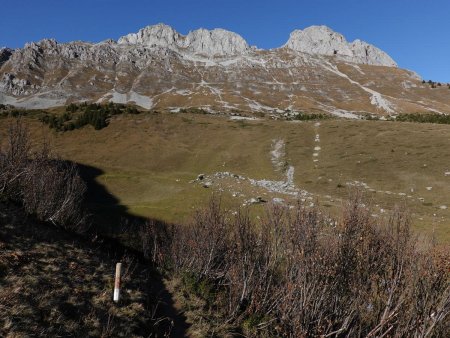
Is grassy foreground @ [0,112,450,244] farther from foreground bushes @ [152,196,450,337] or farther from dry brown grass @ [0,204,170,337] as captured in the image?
foreground bushes @ [152,196,450,337]

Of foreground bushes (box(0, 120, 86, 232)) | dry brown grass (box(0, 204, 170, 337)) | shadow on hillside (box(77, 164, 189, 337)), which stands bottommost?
shadow on hillside (box(77, 164, 189, 337))

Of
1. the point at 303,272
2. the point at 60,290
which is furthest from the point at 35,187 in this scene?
the point at 303,272

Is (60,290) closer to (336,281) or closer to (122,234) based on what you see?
(336,281)

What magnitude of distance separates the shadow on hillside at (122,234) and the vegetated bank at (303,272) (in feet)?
2.36

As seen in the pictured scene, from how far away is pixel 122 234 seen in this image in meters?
29.7

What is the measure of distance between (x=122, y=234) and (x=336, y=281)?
20.3 m

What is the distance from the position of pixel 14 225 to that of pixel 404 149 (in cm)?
6431

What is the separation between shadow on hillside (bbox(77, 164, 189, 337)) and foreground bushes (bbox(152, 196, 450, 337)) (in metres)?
1.93

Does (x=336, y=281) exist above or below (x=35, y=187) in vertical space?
below

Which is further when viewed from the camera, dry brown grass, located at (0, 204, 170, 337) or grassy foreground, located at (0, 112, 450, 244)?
grassy foreground, located at (0, 112, 450, 244)

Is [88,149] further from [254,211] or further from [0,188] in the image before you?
[0,188]

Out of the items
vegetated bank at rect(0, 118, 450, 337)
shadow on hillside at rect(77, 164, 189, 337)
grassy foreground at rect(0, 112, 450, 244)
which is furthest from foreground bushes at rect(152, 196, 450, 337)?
grassy foreground at rect(0, 112, 450, 244)

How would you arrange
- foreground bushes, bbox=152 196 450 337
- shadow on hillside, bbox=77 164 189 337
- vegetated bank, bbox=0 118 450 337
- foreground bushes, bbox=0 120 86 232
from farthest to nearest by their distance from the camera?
foreground bushes, bbox=0 120 86 232 → shadow on hillside, bbox=77 164 189 337 → vegetated bank, bbox=0 118 450 337 → foreground bushes, bbox=152 196 450 337

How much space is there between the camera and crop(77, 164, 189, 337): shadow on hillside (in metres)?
16.9
